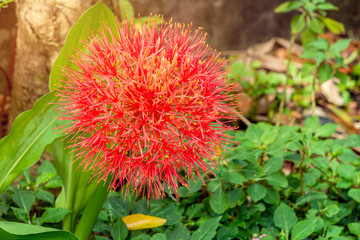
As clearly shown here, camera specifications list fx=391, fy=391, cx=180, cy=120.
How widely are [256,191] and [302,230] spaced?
0.22 metres

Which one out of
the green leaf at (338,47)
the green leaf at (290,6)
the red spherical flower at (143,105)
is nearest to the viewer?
the red spherical flower at (143,105)

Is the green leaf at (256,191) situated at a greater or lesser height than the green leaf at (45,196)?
greater

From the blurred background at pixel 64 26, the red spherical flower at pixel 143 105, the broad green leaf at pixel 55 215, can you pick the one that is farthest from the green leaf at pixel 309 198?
the blurred background at pixel 64 26

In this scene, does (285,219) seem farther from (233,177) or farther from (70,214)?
(70,214)

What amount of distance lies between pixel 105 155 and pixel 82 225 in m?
0.33

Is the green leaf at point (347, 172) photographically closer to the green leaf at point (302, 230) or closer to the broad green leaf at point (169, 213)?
the green leaf at point (302, 230)

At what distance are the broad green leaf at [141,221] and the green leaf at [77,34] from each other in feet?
1.65

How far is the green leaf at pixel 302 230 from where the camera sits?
1.24 meters

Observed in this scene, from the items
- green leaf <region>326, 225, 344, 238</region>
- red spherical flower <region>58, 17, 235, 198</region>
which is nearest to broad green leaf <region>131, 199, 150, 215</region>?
red spherical flower <region>58, 17, 235, 198</region>

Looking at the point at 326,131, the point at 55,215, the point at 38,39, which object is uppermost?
the point at 38,39

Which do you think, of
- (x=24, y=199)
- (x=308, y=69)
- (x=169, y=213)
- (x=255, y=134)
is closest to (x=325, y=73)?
(x=308, y=69)

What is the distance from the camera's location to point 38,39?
63.6 inches

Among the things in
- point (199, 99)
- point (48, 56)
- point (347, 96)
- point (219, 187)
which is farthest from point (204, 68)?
point (347, 96)

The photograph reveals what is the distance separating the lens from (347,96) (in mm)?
2840
